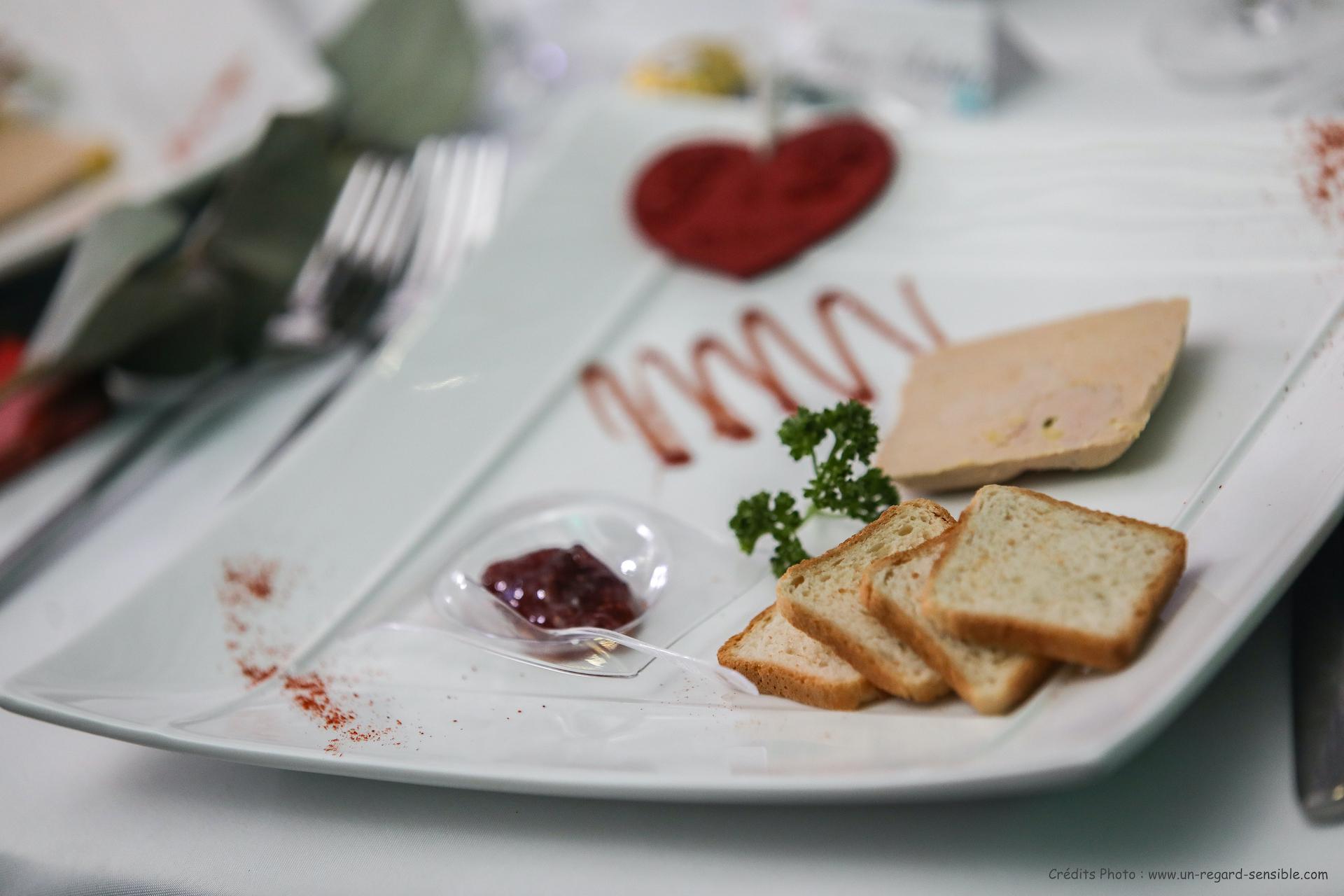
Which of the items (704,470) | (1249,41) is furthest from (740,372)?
(1249,41)

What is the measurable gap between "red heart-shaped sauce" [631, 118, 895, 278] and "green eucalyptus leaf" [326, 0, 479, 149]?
0.82 m

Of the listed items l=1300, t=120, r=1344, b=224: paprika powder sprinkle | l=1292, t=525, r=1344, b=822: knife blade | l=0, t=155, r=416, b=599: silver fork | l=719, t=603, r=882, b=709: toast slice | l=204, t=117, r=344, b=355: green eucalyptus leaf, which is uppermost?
l=204, t=117, r=344, b=355: green eucalyptus leaf

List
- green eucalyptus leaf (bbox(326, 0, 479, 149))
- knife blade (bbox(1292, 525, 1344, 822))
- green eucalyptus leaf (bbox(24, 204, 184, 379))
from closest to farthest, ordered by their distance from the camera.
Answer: knife blade (bbox(1292, 525, 1344, 822)) < green eucalyptus leaf (bbox(24, 204, 184, 379)) < green eucalyptus leaf (bbox(326, 0, 479, 149))

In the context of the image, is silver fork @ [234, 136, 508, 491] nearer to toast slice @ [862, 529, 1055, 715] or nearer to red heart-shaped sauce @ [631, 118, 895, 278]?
red heart-shaped sauce @ [631, 118, 895, 278]

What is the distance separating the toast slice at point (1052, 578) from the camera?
1196 millimetres

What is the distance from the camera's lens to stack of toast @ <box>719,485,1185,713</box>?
122cm

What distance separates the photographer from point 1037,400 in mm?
1773

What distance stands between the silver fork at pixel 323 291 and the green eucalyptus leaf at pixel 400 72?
22 cm

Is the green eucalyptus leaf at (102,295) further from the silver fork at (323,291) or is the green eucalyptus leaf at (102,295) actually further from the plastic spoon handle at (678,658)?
the plastic spoon handle at (678,658)

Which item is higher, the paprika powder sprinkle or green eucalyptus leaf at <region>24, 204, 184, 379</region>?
green eucalyptus leaf at <region>24, 204, 184, 379</region>

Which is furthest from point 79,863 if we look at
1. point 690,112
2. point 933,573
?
point 690,112

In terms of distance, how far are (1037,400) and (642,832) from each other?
960 mm

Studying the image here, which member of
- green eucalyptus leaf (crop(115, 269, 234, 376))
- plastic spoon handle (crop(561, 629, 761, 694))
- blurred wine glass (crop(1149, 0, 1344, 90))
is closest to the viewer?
plastic spoon handle (crop(561, 629, 761, 694))

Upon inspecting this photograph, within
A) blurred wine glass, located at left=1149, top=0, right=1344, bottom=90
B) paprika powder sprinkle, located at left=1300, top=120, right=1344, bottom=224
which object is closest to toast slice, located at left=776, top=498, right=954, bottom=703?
paprika powder sprinkle, located at left=1300, top=120, right=1344, bottom=224
